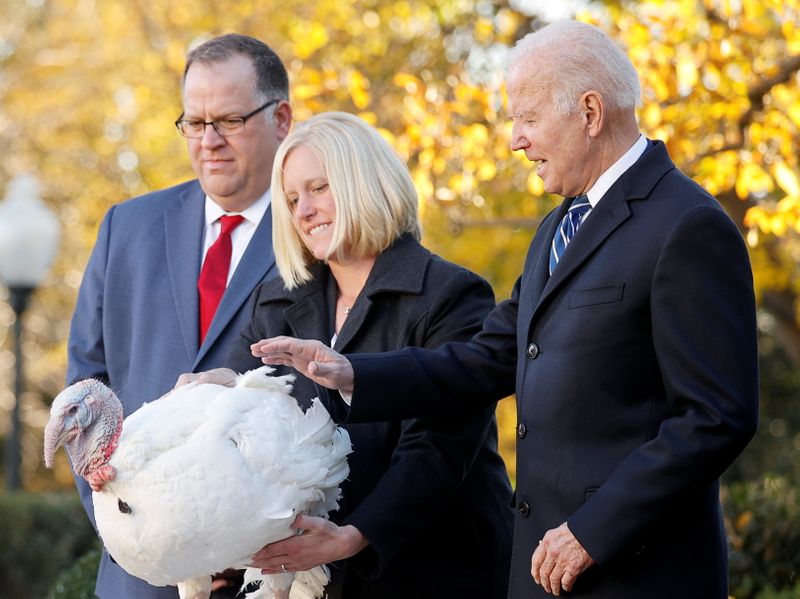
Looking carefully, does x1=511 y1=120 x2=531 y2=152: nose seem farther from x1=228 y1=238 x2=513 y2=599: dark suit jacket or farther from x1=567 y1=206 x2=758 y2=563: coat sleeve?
x1=228 y1=238 x2=513 y2=599: dark suit jacket

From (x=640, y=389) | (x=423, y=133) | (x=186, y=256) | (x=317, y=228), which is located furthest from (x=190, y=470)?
(x=423, y=133)

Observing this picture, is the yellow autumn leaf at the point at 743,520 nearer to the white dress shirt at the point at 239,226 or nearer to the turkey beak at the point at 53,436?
the white dress shirt at the point at 239,226

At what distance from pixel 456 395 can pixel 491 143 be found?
11.8 ft

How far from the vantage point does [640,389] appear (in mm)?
2791

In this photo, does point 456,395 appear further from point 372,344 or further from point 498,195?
point 498,195

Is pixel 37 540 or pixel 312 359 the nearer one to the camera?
pixel 312 359

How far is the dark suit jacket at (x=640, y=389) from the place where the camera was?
2.64 metres

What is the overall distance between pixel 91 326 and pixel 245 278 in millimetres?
633

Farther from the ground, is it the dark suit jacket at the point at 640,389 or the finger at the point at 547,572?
the dark suit jacket at the point at 640,389

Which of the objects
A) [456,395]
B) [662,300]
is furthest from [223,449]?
[662,300]

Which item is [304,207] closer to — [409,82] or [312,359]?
[312,359]

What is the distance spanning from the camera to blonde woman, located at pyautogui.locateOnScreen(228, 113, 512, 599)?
3.46 meters

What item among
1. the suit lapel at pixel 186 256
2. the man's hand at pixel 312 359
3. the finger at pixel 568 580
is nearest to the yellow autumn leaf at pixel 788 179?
the suit lapel at pixel 186 256

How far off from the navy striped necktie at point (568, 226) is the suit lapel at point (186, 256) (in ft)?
4.72
